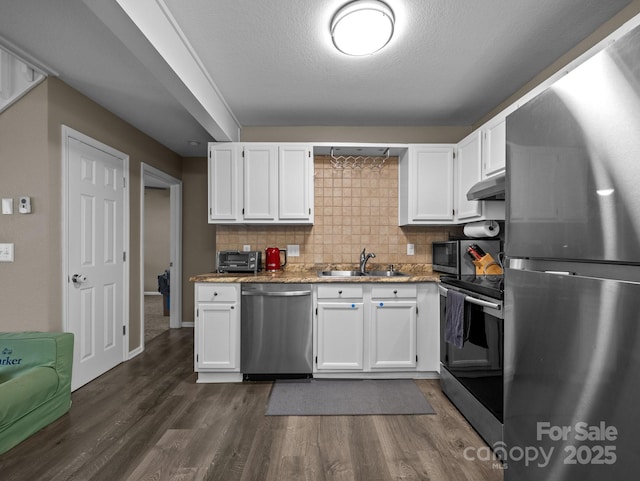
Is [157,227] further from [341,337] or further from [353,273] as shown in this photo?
[341,337]

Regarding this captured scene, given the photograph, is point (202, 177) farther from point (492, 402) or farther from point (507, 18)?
point (492, 402)

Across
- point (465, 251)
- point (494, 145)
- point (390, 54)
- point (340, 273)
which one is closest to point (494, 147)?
point (494, 145)

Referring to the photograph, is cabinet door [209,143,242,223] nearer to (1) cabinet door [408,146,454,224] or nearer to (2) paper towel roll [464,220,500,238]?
(1) cabinet door [408,146,454,224]

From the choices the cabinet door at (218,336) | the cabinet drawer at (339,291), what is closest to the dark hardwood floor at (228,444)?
the cabinet door at (218,336)

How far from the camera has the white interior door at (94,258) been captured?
2611 mm

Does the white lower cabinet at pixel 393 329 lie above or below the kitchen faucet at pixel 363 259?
below

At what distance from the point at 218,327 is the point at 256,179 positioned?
1434 mm

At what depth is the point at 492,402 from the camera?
5.95ft

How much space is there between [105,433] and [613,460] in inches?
99.1

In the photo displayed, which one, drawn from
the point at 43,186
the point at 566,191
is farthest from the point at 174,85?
the point at 566,191

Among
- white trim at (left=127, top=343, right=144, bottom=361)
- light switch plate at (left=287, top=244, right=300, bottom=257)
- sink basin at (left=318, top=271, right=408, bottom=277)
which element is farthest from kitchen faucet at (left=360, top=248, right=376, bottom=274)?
white trim at (left=127, top=343, right=144, bottom=361)

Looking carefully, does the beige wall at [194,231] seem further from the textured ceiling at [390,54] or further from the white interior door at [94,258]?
the textured ceiling at [390,54]

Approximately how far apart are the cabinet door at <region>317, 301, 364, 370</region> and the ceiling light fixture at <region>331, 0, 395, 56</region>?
1.93 metres

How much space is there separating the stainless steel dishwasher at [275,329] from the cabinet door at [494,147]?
1.82m
